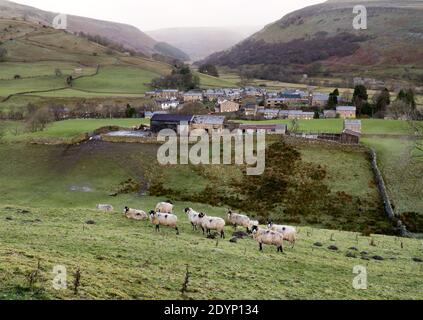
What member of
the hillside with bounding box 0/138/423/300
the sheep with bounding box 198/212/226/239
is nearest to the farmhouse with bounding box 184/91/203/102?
the hillside with bounding box 0/138/423/300

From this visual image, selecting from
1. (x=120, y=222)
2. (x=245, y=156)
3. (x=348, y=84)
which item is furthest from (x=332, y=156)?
(x=348, y=84)

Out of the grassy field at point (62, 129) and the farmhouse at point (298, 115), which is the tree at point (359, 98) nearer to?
the farmhouse at point (298, 115)

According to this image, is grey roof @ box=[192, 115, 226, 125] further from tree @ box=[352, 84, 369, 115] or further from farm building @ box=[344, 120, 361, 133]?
tree @ box=[352, 84, 369, 115]

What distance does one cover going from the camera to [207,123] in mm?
78562

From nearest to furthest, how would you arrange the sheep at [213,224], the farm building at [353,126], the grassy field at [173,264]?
the grassy field at [173,264] → the sheep at [213,224] → the farm building at [353,126]

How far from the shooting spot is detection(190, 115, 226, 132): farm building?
7712 cm

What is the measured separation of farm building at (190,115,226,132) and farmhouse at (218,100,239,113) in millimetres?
37761

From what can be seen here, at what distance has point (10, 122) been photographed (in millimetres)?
92625

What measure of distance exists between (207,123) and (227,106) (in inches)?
1718

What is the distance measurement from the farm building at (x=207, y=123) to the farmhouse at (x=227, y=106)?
37.8m

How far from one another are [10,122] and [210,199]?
6292 centimetres

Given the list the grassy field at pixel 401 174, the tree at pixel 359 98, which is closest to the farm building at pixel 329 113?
the tree at pixel 359 98

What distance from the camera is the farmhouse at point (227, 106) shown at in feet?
390
